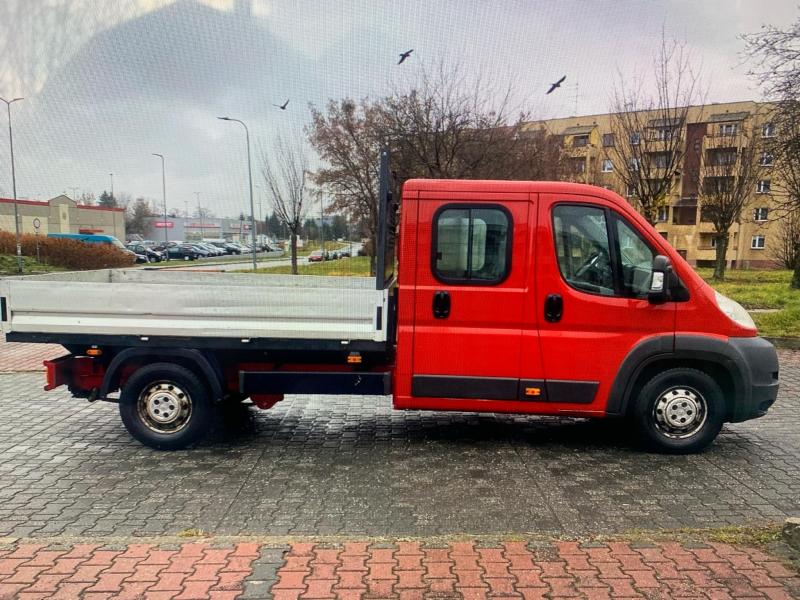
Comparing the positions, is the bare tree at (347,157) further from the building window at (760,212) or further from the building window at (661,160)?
the building window at (760,212)

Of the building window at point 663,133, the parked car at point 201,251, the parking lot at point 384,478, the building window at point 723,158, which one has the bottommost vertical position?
the parking lot at point 384,478

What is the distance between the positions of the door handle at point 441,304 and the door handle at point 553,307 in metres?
0.82

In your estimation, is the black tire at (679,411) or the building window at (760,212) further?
the building window at (760,212)

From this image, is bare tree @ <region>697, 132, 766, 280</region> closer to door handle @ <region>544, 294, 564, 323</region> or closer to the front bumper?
the front bumper

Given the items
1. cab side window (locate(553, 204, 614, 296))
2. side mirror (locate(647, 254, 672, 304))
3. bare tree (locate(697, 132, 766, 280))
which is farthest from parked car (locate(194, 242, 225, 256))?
side mirror (locate(647, 254, 672, 304))

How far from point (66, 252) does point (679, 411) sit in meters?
23.6

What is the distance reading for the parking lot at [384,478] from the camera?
3.58 meters

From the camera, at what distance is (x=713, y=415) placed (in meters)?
4.60

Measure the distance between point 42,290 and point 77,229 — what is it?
1025 inches

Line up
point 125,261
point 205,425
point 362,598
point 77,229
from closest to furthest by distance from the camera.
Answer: point 362,598, point 205,425, point 125,261, point 77,229

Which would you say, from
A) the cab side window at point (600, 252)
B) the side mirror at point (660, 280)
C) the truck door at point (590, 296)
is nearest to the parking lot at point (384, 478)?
the truck door at point (590, 296)

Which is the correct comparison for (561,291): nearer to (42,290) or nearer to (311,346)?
(311,346)

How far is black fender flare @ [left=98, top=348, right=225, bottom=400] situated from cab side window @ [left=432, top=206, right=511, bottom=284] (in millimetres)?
2135

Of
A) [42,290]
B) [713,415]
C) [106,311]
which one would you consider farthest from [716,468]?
[42,290]
